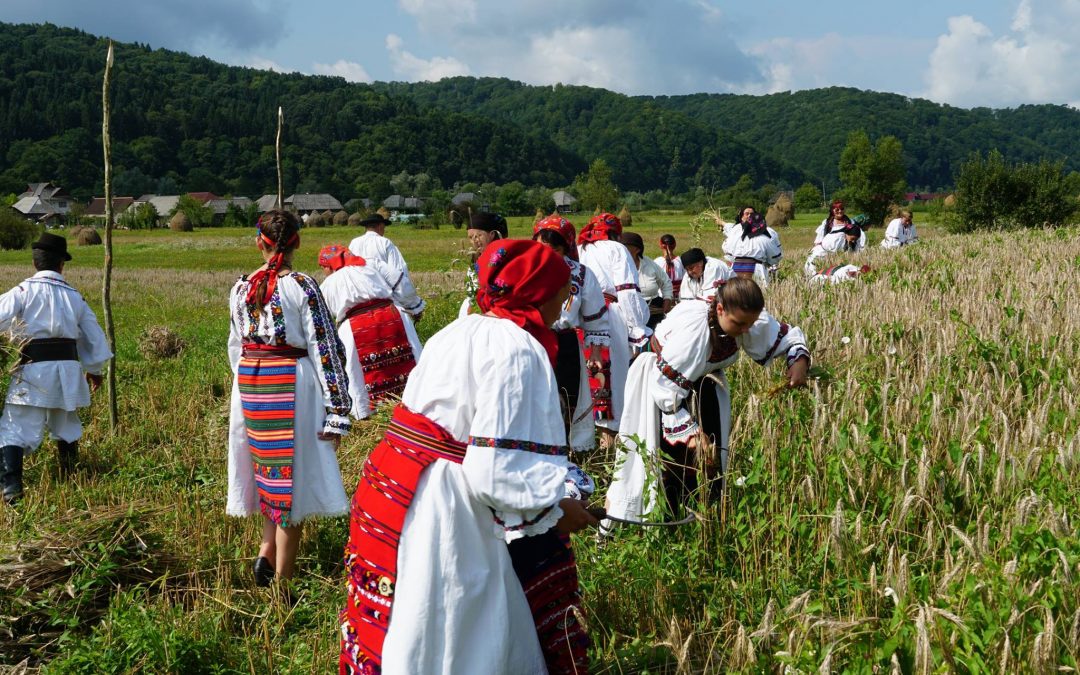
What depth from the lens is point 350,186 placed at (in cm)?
12950

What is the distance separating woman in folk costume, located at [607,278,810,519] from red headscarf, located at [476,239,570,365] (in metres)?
1.54

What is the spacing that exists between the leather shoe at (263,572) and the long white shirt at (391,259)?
13.4 feet

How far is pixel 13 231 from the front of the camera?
1738 inches

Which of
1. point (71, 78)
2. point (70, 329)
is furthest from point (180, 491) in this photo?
point (71, 78)

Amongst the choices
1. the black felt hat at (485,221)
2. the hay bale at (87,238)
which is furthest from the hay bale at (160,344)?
the hay bale at (87,238)

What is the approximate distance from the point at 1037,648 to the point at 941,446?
6.33ft

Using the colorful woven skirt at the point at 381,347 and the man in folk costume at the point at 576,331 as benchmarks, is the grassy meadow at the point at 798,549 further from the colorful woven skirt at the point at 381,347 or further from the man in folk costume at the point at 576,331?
the colorful woven skirt at the point at 381,347

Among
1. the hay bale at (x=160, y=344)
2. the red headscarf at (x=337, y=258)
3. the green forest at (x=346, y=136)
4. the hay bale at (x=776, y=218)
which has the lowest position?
the hay bale at (x=160, y=344)

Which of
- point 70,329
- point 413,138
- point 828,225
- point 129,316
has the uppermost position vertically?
point 413,138

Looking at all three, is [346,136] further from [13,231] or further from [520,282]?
[520,282]

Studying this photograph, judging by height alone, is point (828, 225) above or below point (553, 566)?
above

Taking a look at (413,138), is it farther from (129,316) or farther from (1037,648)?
(1037,648)

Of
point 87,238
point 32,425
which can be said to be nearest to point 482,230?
point 32,425

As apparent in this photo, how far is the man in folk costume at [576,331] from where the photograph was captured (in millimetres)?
6129
